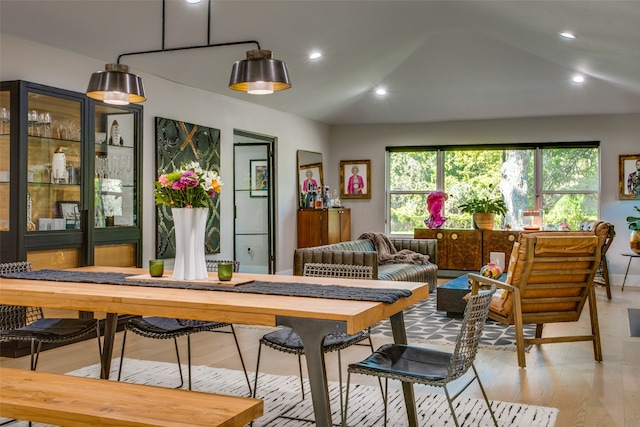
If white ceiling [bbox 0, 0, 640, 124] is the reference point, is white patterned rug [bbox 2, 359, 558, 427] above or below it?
below

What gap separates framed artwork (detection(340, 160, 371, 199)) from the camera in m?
11.0

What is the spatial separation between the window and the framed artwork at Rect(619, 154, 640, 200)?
0.37 m

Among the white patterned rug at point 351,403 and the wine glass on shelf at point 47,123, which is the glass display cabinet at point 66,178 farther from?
the white patterned rug at point 351,403

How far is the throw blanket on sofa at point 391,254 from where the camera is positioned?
830 cm

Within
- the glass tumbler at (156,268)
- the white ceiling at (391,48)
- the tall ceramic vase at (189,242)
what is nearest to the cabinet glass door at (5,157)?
the white ceiling at (391,48)

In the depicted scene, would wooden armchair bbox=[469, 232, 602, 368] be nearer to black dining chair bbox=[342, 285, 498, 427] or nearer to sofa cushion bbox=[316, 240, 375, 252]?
black dining chair bbox=[342, 285, 498, 427]

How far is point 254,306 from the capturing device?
2.73 m

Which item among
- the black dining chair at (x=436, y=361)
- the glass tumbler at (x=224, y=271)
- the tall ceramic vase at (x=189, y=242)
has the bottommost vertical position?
the black dining chair at (x=436, y=361)

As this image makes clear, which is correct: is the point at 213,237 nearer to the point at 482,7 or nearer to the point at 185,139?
the point at 185,139

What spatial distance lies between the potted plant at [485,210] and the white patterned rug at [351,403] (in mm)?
6228

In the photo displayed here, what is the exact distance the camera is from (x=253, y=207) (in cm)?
948

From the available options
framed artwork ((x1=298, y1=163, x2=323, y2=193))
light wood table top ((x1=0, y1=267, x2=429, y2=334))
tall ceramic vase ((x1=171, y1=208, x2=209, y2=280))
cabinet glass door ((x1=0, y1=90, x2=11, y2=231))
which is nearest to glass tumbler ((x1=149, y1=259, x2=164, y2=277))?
tall ceramic vase ((x1=171, y1=208, x2=209, y2=280))

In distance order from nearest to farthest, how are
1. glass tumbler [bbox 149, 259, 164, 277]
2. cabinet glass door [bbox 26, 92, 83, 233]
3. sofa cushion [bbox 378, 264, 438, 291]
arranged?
glass tumbler [bbox 149, 259, 164, 277] → cabinet glass door [bbox 26, 92, 83, 233] → sofa cushion [bbox 378, 264, 438, 291]

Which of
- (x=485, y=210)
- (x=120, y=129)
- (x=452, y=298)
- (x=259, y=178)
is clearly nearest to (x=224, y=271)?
(x=120, y=129)
